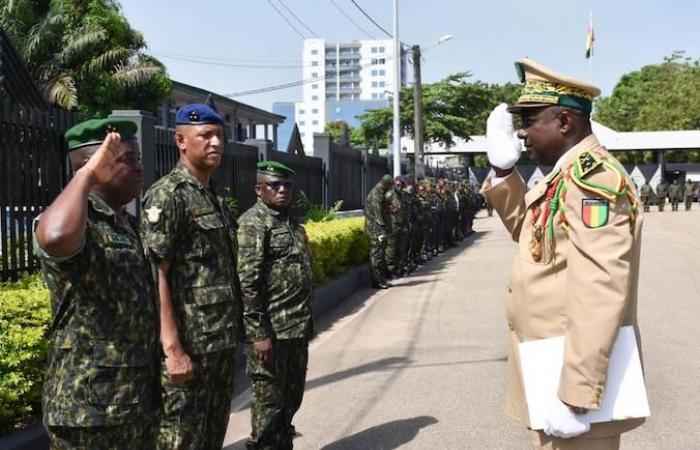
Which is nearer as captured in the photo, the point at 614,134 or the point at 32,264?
the point at 32,264

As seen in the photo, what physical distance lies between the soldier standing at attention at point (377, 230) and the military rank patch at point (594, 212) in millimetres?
9123

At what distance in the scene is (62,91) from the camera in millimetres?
21875

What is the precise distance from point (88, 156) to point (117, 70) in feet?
74.8

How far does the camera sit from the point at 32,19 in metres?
24.4

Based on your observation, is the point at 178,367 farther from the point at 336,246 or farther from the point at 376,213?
the point at 376,213

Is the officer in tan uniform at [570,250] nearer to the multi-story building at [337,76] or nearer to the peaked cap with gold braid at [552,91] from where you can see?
the peaked cap with gold braid at [552,91]

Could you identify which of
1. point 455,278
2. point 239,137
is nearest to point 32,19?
point 239,137

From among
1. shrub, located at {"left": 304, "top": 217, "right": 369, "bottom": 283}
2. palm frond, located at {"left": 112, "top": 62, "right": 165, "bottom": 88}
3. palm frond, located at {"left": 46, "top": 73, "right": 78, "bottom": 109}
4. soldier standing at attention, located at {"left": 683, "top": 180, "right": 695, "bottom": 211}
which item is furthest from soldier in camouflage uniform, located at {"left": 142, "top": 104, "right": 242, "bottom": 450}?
soldier standing at attention, located at {"left": 683, "top": 180, "right": 695, "bottom": 211}

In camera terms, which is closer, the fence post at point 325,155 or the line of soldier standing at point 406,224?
the line of soldier standing at point 406,224

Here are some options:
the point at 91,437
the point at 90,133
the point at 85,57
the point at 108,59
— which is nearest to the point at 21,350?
the point at 91,437

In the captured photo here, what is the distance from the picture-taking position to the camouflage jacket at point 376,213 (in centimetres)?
1158

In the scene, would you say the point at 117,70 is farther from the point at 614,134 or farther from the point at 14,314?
the point at 614,134

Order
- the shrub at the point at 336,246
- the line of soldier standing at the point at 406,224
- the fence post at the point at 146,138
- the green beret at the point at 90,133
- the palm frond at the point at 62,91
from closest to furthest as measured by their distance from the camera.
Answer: the green beret at the point at 90,133, the fence post at the point at 146,138, the shrub at the point at 336,246, the line of soldier standing at the point at 406,224, the palm frond at the point at 62,91

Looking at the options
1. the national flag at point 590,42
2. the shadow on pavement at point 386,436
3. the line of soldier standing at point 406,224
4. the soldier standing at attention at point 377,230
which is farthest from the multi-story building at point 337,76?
the shadow on pavement at point 386,436
